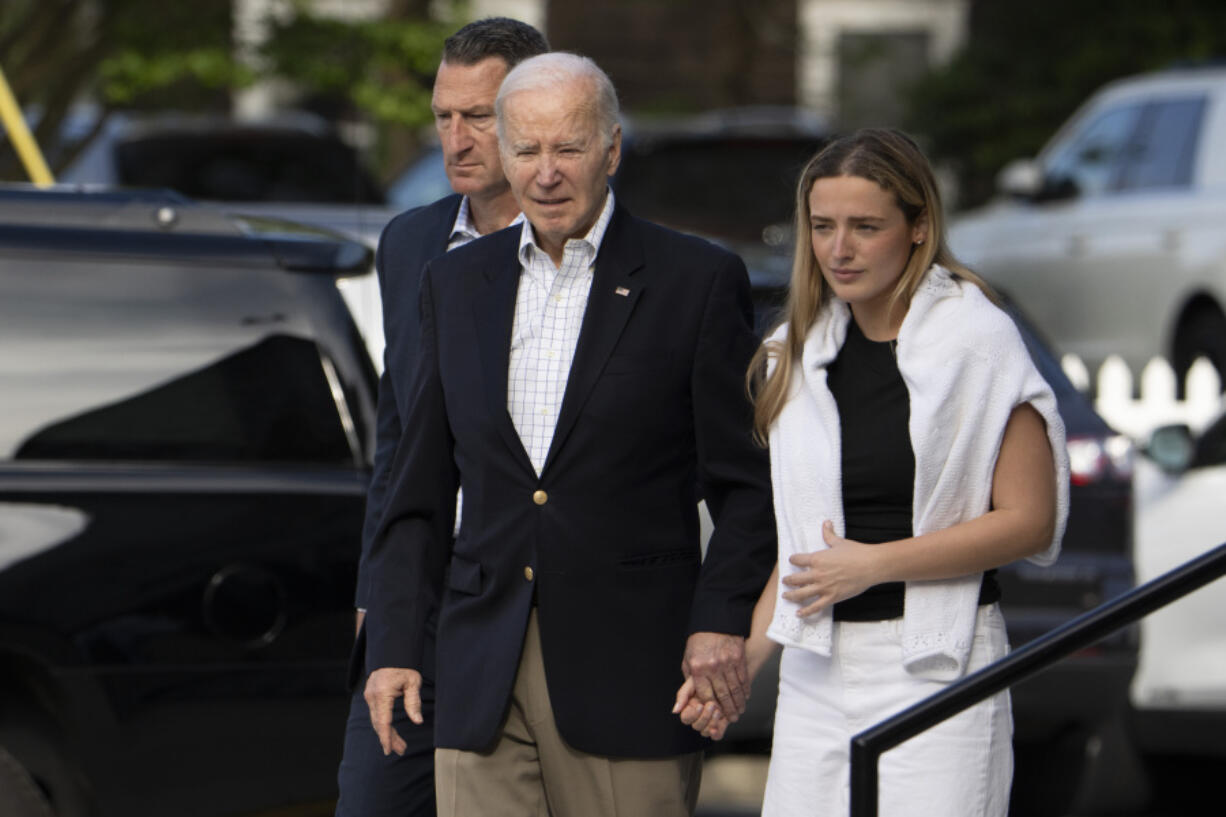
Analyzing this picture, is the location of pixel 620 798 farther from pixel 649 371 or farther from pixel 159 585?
pixel 159 585

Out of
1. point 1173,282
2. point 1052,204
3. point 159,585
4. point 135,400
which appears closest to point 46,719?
point 159,585

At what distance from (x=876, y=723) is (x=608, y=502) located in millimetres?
551

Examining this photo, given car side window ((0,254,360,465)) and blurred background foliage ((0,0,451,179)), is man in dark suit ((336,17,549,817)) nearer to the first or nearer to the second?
car side window ((0,254,360,465))

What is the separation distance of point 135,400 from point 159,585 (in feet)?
1.46

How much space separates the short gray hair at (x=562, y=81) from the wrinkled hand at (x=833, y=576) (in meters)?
0.77

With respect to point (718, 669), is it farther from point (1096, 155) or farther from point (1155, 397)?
point (1096, 155)

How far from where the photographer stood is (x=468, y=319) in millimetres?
3422

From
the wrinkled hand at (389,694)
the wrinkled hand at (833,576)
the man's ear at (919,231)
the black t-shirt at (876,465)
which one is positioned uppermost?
the man's ear at (919,231)

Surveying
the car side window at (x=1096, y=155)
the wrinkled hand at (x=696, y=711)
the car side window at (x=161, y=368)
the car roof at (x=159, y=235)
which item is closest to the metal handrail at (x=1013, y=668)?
the wrinkled hand at (x=696, y=711)

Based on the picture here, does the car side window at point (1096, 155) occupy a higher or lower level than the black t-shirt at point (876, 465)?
lower

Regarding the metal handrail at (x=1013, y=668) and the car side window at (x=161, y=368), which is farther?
the car side window at (x=161, y=368)

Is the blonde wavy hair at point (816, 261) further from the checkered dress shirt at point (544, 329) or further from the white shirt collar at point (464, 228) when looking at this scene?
the white shirt collar at point (464, 228)

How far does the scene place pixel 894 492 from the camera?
3.23 metres

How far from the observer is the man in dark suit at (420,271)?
3660 mm
